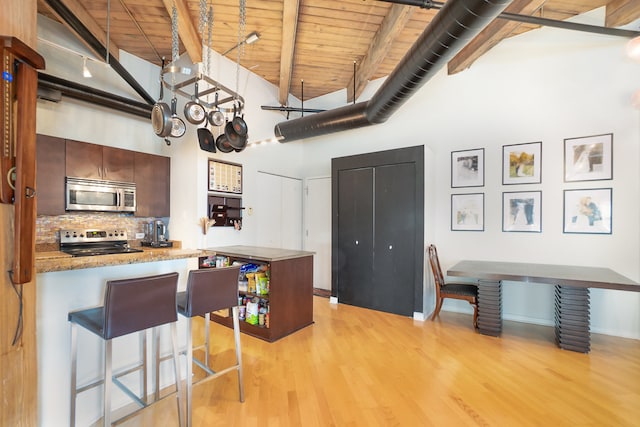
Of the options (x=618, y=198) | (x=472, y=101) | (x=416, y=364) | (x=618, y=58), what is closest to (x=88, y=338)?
(x=416, y=364)

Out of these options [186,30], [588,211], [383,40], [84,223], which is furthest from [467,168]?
[84,223]

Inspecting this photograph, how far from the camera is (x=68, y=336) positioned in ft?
5.49

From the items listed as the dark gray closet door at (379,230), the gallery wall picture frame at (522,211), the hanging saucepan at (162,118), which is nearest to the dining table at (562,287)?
the gallery wall picture frame at (522,211)

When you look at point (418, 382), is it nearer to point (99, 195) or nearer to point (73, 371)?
point (73, 371)

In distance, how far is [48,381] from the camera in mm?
1590

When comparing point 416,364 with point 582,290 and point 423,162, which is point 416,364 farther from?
point 423,162

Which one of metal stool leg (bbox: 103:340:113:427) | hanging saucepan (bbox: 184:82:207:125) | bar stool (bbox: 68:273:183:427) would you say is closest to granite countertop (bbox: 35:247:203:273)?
bar stool (bbox: 68:273:183:427)

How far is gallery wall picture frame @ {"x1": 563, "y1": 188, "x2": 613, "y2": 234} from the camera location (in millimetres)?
3250

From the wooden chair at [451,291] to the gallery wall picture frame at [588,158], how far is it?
1787 millimetres

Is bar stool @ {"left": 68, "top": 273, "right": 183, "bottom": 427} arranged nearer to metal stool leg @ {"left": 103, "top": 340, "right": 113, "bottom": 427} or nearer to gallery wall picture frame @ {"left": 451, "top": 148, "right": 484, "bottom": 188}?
metal stool leg @ {"left": 103, "top": 340, "right": 113, "bottom": 427}

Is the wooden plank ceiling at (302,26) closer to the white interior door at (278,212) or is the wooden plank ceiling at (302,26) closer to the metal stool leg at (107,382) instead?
the white interior door at (278,212)

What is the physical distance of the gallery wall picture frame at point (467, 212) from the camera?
3.94 m

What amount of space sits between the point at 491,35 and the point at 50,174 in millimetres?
5077

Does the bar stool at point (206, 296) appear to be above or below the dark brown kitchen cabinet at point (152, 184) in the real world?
below
